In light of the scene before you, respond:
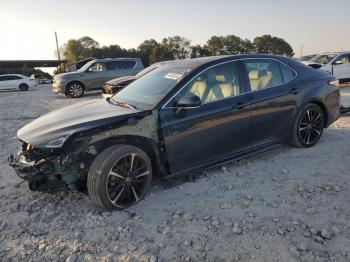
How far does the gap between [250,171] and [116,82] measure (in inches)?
290

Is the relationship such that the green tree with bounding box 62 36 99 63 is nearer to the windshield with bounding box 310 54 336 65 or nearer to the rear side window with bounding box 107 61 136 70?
the rear side window with bounding box 107 61 136 70

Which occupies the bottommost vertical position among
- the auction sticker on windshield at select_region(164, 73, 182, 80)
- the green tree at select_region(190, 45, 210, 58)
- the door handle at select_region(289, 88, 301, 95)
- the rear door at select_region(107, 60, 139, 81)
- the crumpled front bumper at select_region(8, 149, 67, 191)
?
the crumpled front bumper at select_region(8, 149, 67, 191)

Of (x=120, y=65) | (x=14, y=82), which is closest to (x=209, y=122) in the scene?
(x=120, y=65)

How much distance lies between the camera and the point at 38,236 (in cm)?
344

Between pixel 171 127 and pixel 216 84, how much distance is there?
93 cm

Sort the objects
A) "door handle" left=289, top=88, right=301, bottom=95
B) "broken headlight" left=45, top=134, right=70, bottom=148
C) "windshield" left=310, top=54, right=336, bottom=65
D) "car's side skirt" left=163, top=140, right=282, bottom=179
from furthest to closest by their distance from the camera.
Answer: "windshield" left=310, top=54, right=336, bottom=65, "door handle" left=289, top=88, right=301, bottom=95, "car's side skirt" left=163, top=140, right=282, bottom=179, "broken headlight" left=45, top=134, right=70, bottom=148

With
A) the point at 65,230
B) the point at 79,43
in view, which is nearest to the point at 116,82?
the point at 65,230

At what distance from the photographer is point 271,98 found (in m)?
4.88

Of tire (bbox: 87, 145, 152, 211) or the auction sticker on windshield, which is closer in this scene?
tire (bbox: 87, 145, 152, 211)

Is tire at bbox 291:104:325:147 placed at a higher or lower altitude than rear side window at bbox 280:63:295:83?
lower

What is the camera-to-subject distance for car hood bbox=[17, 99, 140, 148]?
3.66m

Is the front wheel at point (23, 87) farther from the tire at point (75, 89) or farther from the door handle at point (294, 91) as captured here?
the door handle at point (294, 91)

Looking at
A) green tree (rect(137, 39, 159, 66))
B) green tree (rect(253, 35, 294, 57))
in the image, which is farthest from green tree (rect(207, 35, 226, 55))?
green tree (rect(137, 39, 159, 66))

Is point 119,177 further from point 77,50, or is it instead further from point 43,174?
point 77,50
